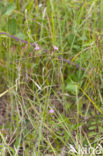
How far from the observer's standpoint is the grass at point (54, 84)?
154cm

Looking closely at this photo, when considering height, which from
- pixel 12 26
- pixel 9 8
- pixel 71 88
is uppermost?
pixel 9 8

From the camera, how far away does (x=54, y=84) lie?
5.61 feet

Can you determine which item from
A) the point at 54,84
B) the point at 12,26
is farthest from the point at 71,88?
the point at 12,26

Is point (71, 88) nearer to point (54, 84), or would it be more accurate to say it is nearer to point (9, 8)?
point (54, 84)

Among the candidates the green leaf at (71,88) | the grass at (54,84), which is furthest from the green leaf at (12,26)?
the green leaf at (71,88)

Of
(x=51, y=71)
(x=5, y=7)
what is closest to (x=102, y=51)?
(x=51, y=71)

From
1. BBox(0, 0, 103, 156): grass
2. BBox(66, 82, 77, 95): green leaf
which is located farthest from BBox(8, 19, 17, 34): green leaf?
BBox(66, 82, 77, 95): green leaf

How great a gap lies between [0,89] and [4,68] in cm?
15

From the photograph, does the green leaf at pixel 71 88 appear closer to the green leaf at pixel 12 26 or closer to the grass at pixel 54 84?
the grass at pixel 54 84

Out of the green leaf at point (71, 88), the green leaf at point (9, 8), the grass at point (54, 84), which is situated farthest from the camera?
the green leaf at point (9, 8)

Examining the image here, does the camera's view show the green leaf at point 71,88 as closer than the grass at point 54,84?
No

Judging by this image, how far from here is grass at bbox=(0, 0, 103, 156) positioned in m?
1.54

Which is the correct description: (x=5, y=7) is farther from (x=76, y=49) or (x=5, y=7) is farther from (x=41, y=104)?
(x=41, y=104)

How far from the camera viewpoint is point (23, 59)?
1.73 metres
